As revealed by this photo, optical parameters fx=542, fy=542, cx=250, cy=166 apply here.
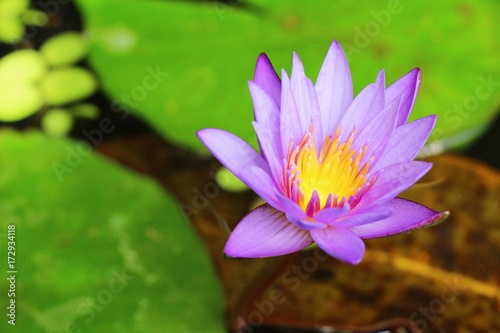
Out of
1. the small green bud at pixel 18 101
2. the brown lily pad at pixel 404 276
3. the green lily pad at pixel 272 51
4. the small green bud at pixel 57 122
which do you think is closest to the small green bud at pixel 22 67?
the small green bud at pixel 18 101

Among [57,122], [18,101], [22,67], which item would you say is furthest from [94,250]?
[22,67]

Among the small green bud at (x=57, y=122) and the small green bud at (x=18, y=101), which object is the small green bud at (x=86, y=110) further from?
the small green bud at (x=18, y=101)

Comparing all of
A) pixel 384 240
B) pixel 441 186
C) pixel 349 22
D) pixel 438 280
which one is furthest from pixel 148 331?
pixel 349 22

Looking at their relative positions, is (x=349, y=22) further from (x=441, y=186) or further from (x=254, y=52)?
(x=441, y=186)

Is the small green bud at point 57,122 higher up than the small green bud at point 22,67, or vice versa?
the small green bud at point 22,67

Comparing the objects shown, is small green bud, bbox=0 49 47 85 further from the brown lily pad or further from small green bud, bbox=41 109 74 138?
the brown lily pad

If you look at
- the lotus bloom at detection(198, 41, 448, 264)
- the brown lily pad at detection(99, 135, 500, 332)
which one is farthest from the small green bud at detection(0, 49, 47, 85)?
the lotus bloom at detection(198, 41, 448, 264)

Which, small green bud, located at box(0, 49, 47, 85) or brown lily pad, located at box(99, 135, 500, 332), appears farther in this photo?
small green bud, located at box(0, 49, 47, 85)
